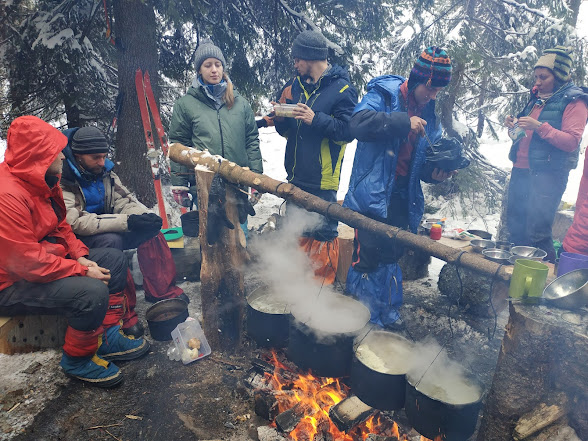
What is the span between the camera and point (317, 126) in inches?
163

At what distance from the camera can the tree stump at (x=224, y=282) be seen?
3756 mm

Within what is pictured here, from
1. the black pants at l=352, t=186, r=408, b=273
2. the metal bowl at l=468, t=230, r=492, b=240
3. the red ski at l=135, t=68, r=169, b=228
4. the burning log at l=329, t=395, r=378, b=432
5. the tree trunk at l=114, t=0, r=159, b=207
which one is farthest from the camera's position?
the red ski at l=135, t=68, r=169, b=228

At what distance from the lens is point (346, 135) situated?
4254 millimetres

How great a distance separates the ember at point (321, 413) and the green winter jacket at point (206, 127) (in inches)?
103

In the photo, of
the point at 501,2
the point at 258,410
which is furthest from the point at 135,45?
the point at 501,2

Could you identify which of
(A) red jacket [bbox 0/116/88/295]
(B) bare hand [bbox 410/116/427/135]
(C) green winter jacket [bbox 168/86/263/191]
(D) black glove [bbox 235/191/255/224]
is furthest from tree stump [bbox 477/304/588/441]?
(A) red jacket [bbox 0/116/88/295]

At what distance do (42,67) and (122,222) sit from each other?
3911 millimetres

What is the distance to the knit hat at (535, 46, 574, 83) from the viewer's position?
4.43m

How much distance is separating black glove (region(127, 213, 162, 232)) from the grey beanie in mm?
2565

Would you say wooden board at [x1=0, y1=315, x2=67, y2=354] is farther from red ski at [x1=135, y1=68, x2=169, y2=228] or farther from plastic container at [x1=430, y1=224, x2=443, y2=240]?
plastic container at [x1=430, y1=224, x2=443, y2=240]

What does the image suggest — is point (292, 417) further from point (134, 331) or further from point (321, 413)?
point (134, 331)

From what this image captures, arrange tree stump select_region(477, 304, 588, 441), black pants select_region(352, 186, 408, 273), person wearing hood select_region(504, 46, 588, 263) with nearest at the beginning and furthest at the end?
tree stump select_region(477, 304, 588, 441), black pants select_region(352, 186, 408, 273), person wearing hood select_region(504, 46, 588, 263)

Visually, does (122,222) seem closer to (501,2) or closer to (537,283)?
(537,283)

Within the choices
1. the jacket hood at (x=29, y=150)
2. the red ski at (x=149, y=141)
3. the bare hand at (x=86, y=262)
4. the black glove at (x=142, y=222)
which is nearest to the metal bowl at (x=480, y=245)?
the black glove at (x=142, y=222)
